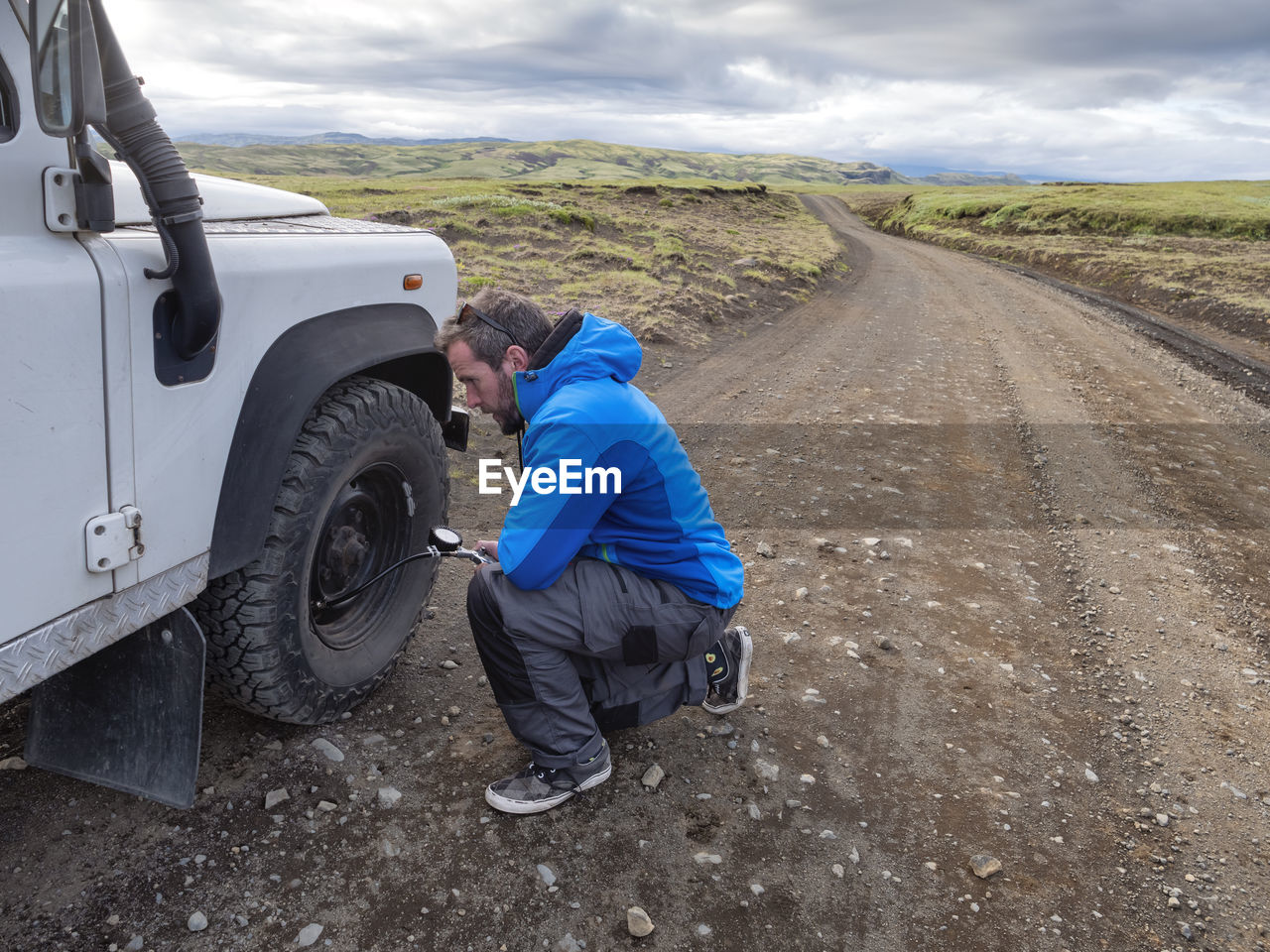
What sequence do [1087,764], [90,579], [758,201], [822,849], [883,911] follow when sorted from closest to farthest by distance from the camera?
[90,579], [883,911], [822,849], [1087,764], [758,201]

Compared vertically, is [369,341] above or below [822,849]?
above

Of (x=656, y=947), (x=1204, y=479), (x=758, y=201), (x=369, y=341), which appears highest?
(x=758, y=201)

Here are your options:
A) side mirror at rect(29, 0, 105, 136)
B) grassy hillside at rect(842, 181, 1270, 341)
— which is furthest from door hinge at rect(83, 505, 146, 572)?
grassy hillside at rect(842, 181, 1270, 341)

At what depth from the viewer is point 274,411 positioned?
2.63 meters

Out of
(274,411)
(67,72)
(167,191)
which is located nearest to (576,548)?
(274,411)

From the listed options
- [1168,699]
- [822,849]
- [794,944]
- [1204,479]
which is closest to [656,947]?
[794,944]

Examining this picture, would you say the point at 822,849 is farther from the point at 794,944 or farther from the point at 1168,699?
the point at 1168,699

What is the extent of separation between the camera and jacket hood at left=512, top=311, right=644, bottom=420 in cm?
296

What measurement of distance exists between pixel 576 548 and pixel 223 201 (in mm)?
1747

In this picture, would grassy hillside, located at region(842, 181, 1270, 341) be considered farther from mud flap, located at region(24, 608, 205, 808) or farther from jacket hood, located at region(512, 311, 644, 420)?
mud flap, located at region(24, 608, 205, 808)

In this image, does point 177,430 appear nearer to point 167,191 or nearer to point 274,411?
point 274,411

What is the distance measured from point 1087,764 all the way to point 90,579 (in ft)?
12.1

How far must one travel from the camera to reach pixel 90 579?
214 centimetres

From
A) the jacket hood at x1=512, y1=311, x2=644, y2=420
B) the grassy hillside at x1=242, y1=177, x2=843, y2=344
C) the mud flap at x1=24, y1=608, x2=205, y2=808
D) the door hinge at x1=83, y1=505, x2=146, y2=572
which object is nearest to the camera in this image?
the door hinge at x1=83, y1=505, x2=146, y2=572
